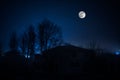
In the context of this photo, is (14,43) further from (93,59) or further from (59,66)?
(93,59)

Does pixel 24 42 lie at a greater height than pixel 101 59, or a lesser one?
greater

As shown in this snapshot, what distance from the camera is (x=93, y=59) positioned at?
110ft

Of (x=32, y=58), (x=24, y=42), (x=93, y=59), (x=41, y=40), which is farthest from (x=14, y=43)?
(x=93, y=59)

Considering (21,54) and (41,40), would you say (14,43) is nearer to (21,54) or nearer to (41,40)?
(21,54)

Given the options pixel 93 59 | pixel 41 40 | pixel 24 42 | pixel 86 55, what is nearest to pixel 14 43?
pixel 24 42

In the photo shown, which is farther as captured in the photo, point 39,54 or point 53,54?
point 39,54

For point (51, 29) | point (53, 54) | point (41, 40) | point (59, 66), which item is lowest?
point (59, 66)

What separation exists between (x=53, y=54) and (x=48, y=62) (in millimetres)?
2894

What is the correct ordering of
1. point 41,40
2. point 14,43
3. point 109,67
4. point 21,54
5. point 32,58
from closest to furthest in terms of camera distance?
point 109,67, point 41,40, point 32,58, point 21,54, point 14,43

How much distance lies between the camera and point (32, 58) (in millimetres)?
46094

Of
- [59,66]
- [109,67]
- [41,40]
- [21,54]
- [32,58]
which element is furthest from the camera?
[21,54]

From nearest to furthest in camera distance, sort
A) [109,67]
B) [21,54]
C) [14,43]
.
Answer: [109,67]
[21,54]
[14,43]

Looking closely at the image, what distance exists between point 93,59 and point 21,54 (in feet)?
78.4

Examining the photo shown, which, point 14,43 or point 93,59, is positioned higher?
point 14,43
